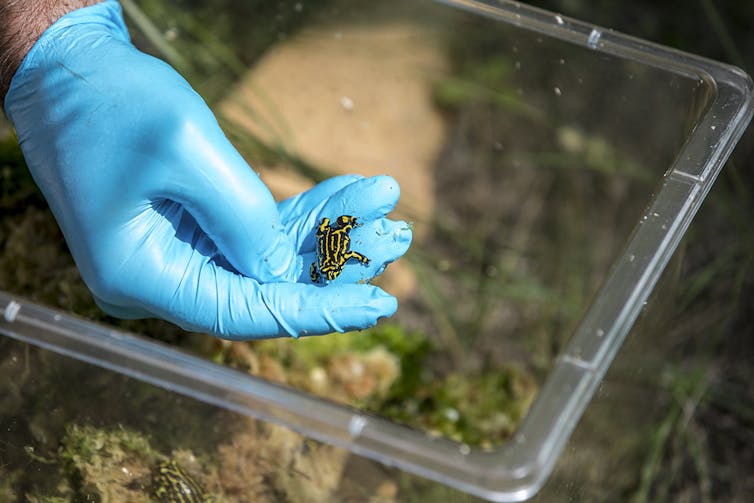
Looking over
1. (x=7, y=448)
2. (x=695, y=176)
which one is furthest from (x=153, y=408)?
(x=695, y=176)

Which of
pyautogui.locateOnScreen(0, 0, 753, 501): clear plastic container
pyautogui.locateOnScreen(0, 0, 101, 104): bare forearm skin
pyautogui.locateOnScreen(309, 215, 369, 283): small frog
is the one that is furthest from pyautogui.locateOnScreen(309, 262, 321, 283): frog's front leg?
pyautogui.locateOnScreen(0, 0, 101, 104): bare forearm skin

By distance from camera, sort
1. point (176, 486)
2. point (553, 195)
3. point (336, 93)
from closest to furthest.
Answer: point (176, 486) < point (336, 93) < point (553, 195)

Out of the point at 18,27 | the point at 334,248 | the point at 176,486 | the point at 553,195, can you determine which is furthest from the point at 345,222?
the point at 553,195

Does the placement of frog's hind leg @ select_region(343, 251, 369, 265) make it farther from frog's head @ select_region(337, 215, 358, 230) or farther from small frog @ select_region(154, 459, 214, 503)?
small frog @ select_region(154, 459, 214, 503)

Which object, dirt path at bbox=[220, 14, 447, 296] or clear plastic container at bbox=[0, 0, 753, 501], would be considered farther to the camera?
dirt path at bbox=[220, 14, 447, 296]

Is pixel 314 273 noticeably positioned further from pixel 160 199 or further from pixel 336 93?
pixel 336 93

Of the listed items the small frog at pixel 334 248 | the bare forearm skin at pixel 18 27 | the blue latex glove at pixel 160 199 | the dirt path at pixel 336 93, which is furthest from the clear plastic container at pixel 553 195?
the bare forearm skin at pixel 18 27
